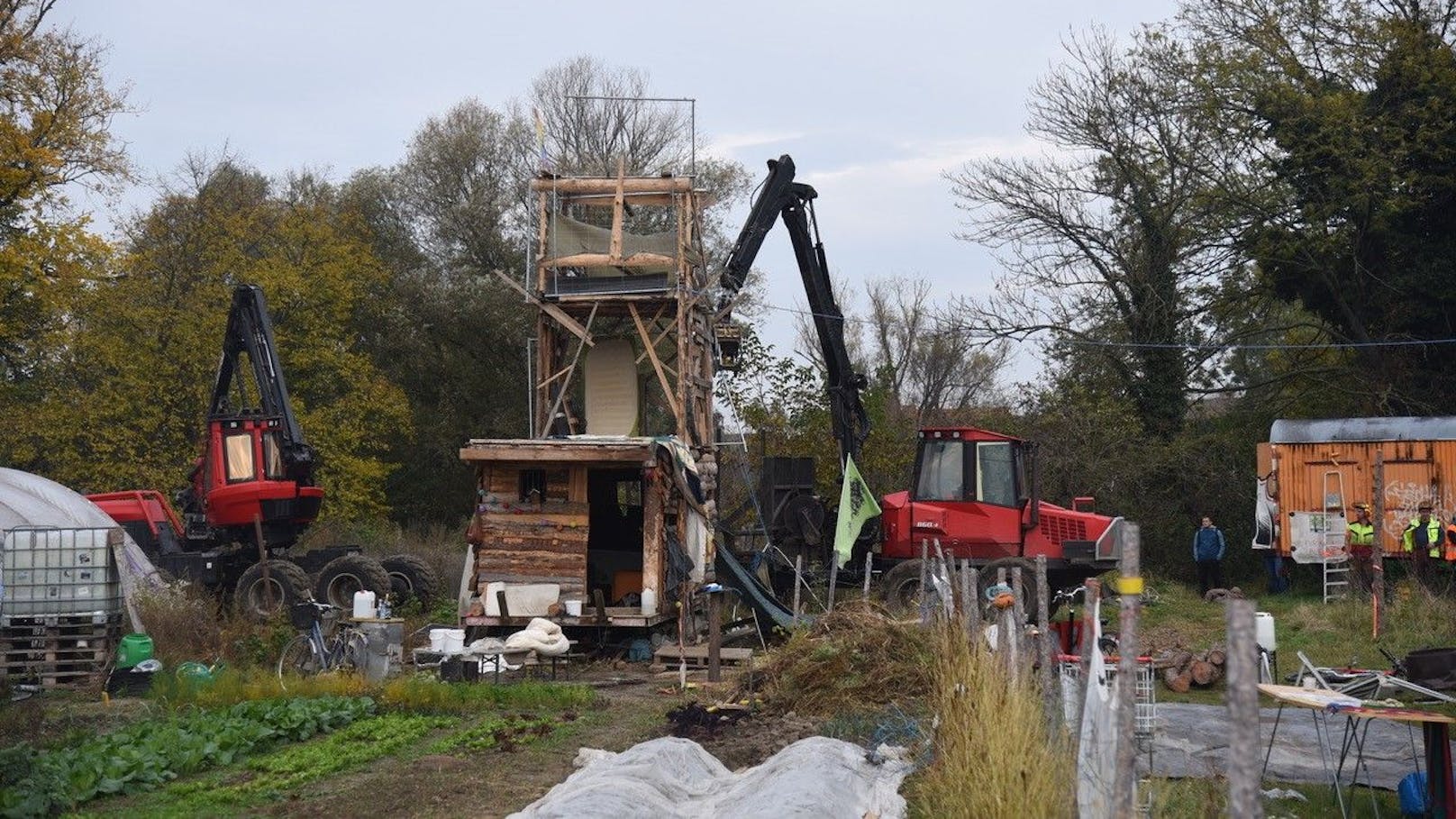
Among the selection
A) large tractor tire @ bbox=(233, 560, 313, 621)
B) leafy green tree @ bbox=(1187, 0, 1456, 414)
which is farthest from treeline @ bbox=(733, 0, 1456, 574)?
large tractor tire @ bbox=(233, 560, 313, 621)

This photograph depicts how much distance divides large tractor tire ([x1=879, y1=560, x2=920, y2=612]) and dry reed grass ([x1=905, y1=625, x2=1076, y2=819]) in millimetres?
10774

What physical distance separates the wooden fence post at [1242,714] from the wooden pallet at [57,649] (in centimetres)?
1536

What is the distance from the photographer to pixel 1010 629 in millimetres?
11070

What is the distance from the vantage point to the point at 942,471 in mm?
23234

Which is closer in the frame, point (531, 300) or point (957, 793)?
point (957, 793)

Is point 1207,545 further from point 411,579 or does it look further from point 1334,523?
point 411,579

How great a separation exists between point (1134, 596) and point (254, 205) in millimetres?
40364

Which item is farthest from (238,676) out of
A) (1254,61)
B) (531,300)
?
(1254,61)

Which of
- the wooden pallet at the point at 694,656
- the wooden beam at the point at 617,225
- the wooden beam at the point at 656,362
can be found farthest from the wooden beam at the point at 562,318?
the wooden pallet at the point at 694,656

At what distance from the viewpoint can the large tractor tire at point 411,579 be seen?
24.4 meters

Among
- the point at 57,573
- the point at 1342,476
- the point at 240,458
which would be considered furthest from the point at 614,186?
the point at 1342,476

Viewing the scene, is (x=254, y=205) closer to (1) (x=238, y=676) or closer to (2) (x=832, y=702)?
(1) (x=238, y=676)

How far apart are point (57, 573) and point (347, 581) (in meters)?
5.07

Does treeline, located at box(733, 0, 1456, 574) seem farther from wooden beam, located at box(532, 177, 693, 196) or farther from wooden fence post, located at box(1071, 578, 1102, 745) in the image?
wooden fence post, located at box(1071, 578, 1102, 745)
